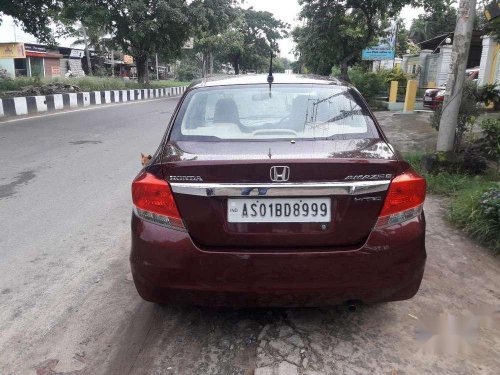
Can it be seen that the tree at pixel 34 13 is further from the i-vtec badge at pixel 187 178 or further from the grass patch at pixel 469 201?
the i-vtec badge at pixel 187 178

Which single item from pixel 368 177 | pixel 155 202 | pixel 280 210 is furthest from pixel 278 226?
pixel 155 202

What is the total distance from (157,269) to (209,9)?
81.5 ft

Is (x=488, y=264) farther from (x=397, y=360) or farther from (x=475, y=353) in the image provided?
(x=397, y=360)

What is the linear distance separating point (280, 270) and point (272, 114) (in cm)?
120

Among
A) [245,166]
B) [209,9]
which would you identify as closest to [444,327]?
[245,166]

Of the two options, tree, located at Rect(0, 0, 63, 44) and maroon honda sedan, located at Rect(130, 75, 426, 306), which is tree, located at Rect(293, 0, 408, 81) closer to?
tree, located at Rect(0, 0, 63, 44)

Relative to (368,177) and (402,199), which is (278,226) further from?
(402,199)

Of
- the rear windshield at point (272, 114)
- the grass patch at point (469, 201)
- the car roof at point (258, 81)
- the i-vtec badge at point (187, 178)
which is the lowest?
the grass patch at point (469, 201)

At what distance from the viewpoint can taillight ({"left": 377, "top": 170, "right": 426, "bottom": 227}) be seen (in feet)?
7.57

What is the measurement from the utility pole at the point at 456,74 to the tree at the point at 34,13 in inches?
519

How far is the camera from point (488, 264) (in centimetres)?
372

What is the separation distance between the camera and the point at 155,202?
2.34m

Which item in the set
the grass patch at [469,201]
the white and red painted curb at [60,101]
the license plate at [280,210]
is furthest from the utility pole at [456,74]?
the white and red painted curb at [60,101]

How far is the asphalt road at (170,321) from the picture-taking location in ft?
7.91
